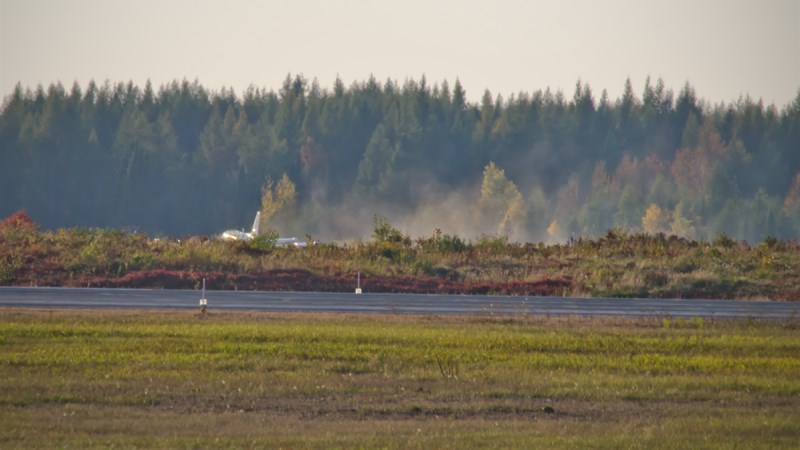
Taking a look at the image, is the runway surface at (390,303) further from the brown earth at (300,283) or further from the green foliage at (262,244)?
the green foliage at (262,244)

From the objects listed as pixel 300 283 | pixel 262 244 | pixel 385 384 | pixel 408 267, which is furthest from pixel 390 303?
pixel 262 244

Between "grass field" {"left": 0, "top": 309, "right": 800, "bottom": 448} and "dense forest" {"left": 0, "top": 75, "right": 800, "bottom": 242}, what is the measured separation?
87843 mm

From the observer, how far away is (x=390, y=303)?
36500mm

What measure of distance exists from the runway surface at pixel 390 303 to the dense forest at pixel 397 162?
247 feet

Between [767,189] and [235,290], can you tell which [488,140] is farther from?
[235,290]

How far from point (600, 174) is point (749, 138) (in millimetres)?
26372

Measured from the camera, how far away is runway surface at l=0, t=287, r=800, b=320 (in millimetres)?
33938

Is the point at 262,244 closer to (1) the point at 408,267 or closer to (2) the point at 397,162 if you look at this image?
(1) the point at 408,267

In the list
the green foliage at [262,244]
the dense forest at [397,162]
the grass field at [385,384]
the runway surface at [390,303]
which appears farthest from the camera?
the dense forest at [397,162]

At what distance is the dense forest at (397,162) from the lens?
125 m

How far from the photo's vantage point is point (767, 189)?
460 ft

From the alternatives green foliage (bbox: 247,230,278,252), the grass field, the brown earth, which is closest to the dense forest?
green foliage (bbox: 247,230,278,252)

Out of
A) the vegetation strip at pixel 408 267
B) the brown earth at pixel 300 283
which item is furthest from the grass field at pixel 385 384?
the vegetation strip at pixel 408 267

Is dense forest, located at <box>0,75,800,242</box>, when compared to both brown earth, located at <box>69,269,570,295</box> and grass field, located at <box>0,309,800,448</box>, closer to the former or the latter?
brown earth, located at <box>69,269,570,295</box>
